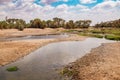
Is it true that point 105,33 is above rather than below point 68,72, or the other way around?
below

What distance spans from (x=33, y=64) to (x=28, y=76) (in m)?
7.37

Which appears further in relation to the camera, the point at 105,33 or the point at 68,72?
the point at 105,33

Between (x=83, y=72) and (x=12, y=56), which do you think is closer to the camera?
(x=83, y=72)

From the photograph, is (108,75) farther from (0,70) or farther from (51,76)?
(0,70)

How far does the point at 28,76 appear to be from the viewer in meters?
25.1

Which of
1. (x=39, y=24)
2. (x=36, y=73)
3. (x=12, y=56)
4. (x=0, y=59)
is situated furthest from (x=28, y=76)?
(x=39, y=24)

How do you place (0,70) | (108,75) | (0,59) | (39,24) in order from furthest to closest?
(39,24), (0,59), (0,70), (108,75)

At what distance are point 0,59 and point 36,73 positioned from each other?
10.4 meters

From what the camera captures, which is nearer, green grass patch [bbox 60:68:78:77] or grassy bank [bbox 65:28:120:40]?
green grass patch [bbox 60:68:78:77]

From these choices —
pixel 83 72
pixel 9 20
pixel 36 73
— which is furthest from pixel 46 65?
pixel 9 20

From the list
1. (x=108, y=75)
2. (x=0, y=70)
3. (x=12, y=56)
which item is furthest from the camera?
(x=12, y=56)

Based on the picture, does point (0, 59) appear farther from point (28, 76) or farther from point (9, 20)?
point (9, 20)

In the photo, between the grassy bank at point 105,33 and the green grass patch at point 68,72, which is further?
the grassy bank at point 105,33

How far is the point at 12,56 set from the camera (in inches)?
1499
